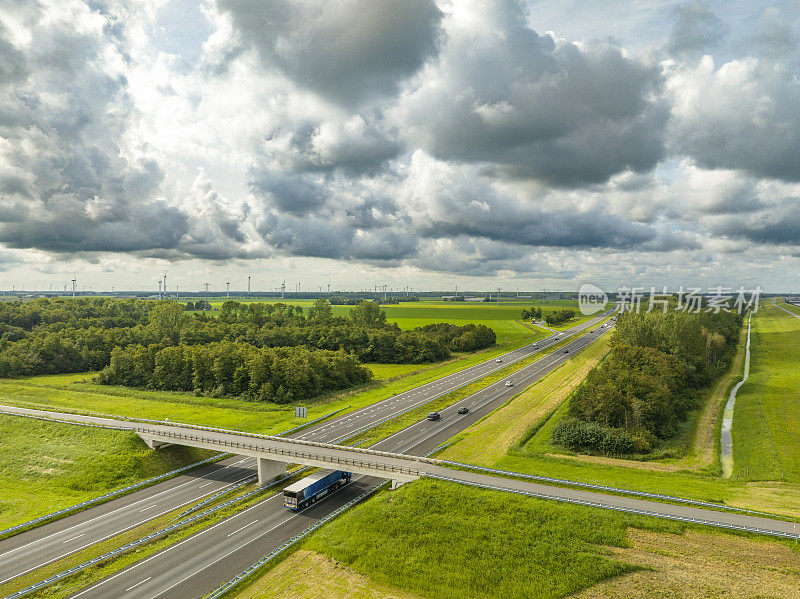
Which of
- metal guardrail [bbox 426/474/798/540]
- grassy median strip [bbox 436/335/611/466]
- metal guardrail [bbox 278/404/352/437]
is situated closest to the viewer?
metal guardrail [bbox 426/474/798/540]

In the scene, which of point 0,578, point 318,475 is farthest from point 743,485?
point 0,578

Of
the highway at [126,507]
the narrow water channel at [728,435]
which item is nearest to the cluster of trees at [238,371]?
the highway at [126,507]

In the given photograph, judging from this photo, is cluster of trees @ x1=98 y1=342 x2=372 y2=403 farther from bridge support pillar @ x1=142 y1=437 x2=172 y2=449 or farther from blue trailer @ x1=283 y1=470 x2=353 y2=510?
blue trailer @ x1=283 y1=470 x2=353 y2=510

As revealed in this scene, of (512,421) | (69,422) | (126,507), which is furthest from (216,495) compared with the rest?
(512,421)

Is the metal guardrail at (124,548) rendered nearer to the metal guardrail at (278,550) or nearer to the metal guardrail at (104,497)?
the metal guardrail at (278,550)

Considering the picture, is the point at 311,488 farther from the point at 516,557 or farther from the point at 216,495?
the point at 516,557

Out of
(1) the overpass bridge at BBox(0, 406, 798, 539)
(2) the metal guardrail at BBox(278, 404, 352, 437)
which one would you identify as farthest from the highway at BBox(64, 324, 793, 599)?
(2) the metal guardrail at BBox(278, 404, 352, 437)

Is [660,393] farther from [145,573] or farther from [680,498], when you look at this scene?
[145,573]
